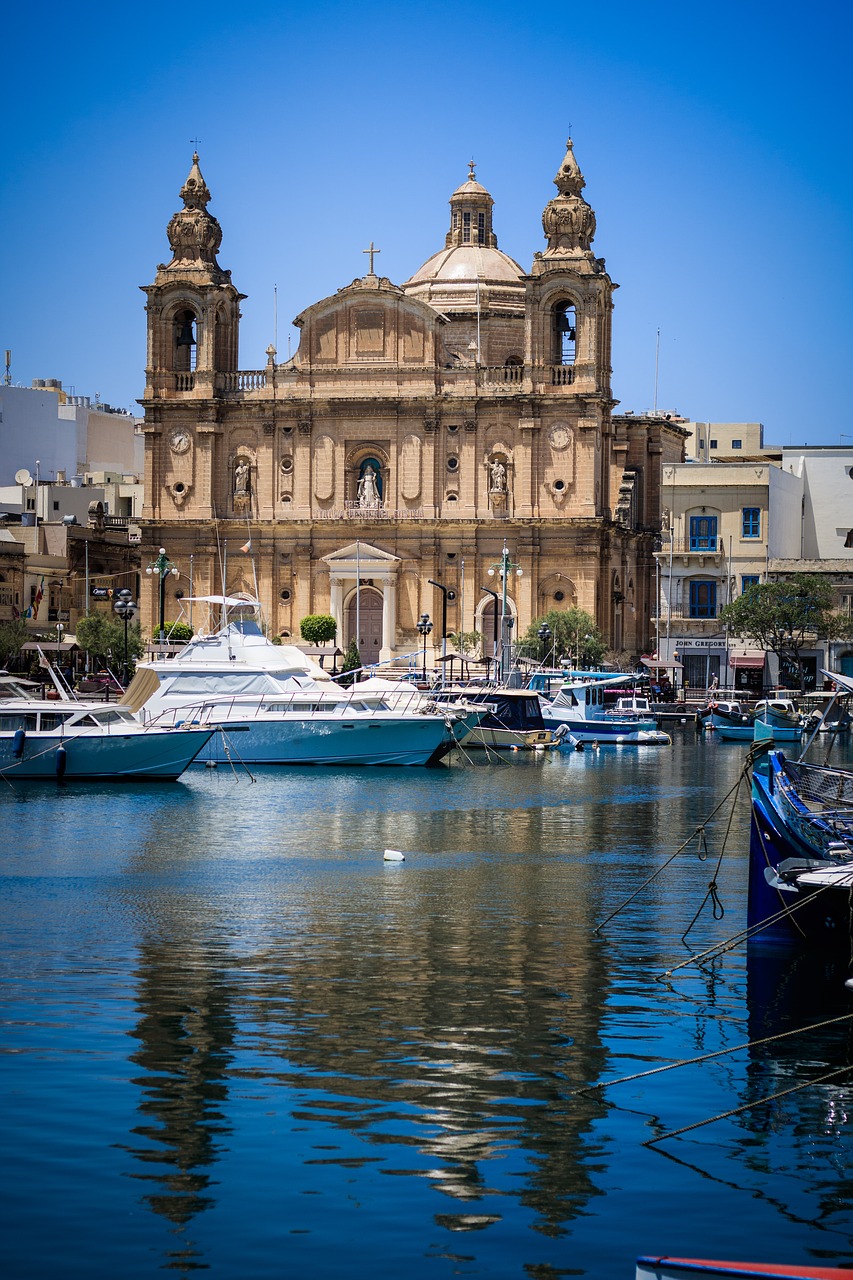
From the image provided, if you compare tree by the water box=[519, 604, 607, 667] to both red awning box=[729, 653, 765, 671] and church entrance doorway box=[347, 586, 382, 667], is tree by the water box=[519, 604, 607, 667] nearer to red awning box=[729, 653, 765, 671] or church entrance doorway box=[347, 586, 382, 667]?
red awning box=[729, 653, 765, 671]

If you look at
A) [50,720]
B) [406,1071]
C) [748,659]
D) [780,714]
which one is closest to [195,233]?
[748,659]

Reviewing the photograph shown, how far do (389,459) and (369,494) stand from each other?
6.75ft

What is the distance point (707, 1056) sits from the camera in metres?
15.9

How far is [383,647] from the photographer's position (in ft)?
280

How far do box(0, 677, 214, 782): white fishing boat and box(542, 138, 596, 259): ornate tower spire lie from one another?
4840 centimetres

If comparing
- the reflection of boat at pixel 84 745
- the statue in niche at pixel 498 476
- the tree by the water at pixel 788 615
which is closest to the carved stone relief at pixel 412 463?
the statue in niche at pixel 498 476

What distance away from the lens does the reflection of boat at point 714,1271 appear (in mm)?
9367

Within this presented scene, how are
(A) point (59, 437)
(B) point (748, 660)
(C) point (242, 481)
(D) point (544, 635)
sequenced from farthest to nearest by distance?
(A) point (59, 437) → (C) point (242, 481) → (B) point (748, 660) → (D) point (544, 635)

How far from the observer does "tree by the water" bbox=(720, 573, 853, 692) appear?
7625 centimetres

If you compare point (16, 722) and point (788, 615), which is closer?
point (16, 722)

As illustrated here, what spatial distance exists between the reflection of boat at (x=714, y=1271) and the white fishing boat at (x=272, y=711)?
39615 mm

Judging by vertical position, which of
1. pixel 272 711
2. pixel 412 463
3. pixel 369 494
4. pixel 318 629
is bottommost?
pixel 272 711

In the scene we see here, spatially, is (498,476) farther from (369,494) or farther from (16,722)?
(16,722)

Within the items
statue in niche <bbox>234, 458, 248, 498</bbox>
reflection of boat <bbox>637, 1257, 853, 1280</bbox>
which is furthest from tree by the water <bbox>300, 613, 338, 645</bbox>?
reflection of boat <bbox>637, 1257, 853, 1280</bbox>
